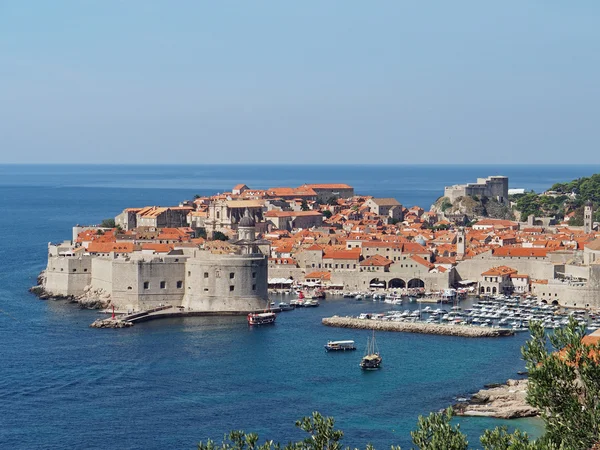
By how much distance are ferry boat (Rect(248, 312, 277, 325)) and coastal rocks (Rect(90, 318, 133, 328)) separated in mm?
3434

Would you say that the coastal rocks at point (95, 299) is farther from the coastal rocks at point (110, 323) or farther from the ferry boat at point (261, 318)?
the ferry boat at point (261, 318)

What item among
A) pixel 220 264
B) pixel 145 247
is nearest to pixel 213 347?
pixel 220 264

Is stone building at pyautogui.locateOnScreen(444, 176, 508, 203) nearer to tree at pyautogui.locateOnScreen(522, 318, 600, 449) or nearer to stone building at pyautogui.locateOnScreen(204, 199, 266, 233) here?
stone building at pyautogui.locateOnScreen(204, 199, 266, 233)

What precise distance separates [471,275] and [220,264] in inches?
438

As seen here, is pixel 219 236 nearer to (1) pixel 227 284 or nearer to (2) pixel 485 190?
(1) pixel 227 284

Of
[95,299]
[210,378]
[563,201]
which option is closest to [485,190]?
[563,201]

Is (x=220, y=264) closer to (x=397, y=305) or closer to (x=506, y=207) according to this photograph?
(x=397, y=305)

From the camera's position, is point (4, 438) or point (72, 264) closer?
point (4, 438)

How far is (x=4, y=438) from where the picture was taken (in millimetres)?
21750

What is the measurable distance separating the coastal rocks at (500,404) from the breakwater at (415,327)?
7299 mm

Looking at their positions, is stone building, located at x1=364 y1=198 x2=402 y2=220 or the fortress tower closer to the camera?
the fortress tower

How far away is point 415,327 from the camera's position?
3353 cm

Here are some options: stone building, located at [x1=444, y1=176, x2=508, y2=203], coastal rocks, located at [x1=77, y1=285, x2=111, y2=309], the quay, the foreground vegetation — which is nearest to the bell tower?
the quay

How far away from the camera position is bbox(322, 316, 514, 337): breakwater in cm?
3250
